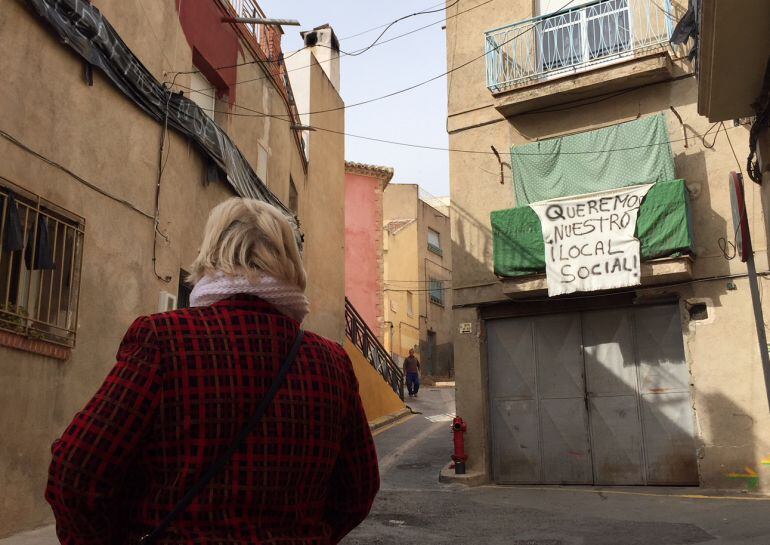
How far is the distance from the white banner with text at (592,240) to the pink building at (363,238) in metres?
18.4

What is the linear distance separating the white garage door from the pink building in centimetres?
1758

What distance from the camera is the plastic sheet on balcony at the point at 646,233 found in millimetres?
10844

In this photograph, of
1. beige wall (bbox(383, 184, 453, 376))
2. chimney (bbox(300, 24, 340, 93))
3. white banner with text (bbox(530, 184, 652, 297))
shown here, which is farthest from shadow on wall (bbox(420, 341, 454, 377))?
white banner with text (bbox(530, 184, 652, 297))

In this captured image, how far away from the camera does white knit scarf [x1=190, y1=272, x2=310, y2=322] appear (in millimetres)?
1896

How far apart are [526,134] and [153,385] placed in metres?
12.0

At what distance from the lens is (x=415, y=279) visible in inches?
1369

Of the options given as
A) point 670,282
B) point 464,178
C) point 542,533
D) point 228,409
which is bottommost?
point 542,533

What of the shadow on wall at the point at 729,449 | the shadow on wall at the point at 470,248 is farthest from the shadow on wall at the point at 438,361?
the shadow on wall at the point at 729,449

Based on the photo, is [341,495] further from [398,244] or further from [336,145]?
[398,244]

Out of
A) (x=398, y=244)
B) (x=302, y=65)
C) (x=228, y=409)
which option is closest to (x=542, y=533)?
(x=228, y=409)

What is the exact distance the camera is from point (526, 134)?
42.9 ft

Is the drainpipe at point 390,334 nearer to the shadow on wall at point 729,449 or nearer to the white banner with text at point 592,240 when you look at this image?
the white banner with text at point 592,240

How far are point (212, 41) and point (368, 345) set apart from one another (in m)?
10.9

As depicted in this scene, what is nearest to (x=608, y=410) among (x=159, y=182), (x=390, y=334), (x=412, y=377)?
(x=159, y=182)
